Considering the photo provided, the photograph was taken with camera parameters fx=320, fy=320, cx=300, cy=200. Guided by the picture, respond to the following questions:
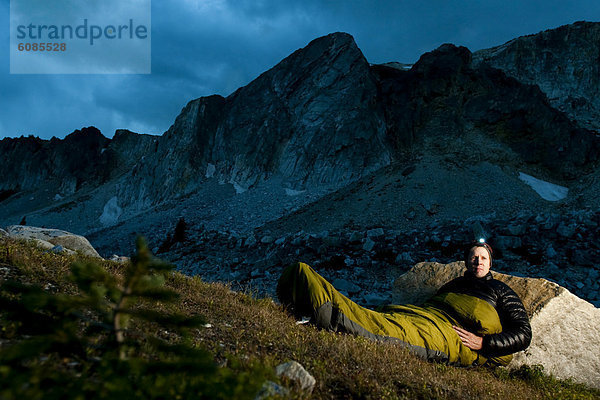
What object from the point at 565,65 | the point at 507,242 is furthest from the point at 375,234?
the point at 565,65

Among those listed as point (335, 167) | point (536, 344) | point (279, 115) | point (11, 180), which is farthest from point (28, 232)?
point (11, 180)

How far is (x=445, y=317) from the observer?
5309mm

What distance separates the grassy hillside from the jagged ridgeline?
67.0ft

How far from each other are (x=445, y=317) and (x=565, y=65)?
47.2 m

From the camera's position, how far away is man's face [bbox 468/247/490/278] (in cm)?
560

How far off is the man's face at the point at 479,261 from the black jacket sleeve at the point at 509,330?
1.20 feet

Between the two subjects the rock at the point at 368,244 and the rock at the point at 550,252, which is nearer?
the rock at the point at 550,252

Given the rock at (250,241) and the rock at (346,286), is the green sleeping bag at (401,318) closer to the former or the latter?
the rock at (346,286)

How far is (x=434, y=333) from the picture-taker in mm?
4773

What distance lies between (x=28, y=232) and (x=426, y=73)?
39311 mm

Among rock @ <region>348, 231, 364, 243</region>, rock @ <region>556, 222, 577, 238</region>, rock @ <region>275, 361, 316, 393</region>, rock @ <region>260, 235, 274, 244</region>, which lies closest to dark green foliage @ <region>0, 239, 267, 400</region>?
rock @ <region>275, 361, 316, 393</region>

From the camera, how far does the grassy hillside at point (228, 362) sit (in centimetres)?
154

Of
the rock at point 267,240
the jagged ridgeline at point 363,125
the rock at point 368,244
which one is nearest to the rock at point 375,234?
the rock at point 368,244

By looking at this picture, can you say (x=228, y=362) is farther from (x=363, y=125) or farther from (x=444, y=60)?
(x=444, y=60)
